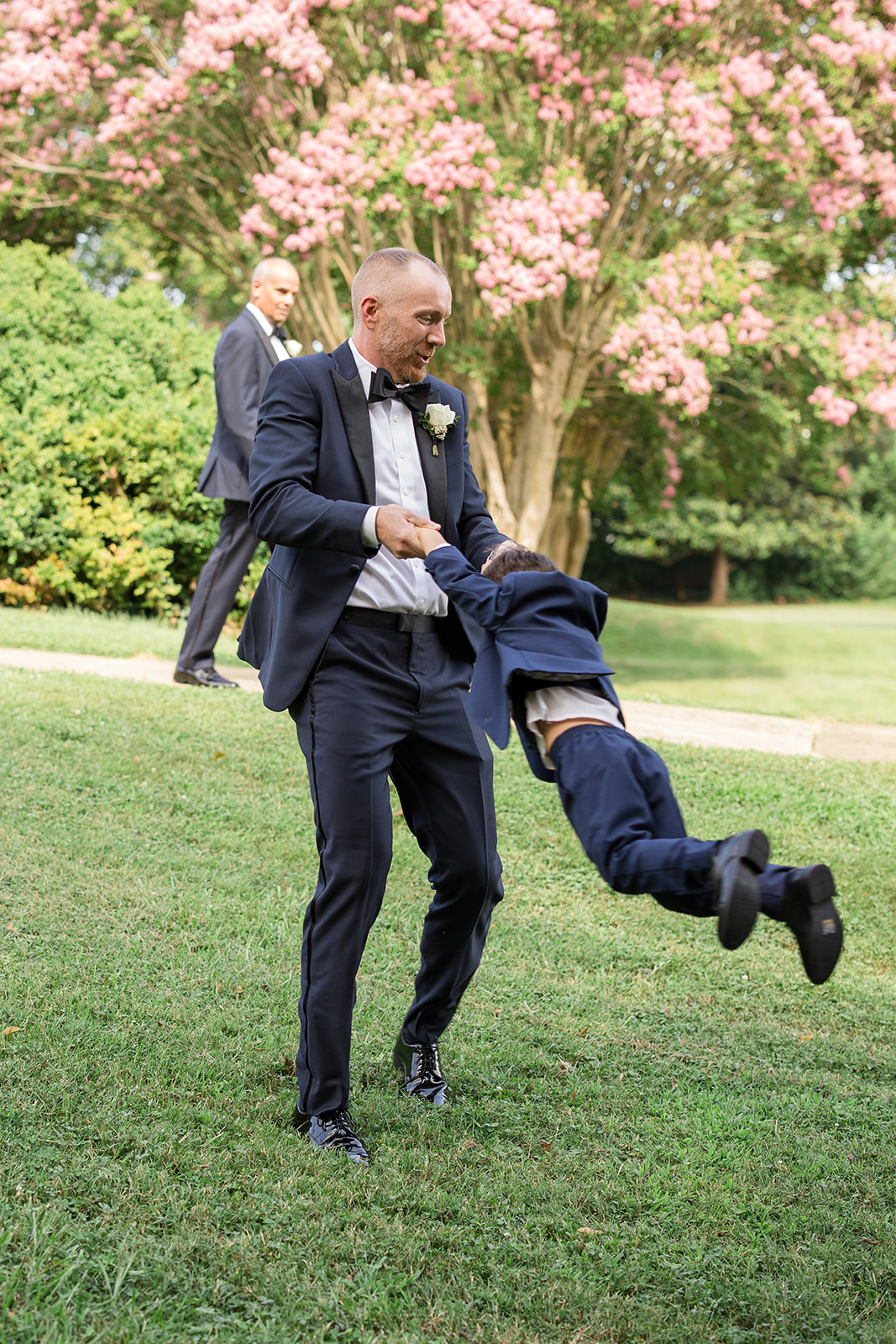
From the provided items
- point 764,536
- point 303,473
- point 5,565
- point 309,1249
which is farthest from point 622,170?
point 764,536

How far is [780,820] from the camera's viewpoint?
251 inches

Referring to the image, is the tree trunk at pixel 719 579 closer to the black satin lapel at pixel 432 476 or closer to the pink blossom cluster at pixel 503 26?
the pink blossom cluster at pixel 503 26

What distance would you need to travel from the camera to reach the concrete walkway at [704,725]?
7.79 m

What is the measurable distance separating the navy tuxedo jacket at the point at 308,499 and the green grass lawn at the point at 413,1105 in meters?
1.27

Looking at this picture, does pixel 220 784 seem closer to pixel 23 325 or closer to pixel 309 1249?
pixel 309 1249

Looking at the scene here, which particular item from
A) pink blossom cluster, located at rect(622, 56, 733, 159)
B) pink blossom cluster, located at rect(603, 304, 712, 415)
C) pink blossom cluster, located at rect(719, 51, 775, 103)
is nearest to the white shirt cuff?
pink blossom cluster, located at rect(603, 304, 712, 415)

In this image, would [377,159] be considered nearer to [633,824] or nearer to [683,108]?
[683,108]

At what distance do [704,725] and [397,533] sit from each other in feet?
18.6

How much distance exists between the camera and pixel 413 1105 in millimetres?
3635

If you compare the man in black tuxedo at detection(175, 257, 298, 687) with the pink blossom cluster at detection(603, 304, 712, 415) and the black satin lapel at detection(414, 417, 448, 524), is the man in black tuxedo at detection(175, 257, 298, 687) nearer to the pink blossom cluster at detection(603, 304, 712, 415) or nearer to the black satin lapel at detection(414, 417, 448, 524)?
the black satin lapel at detection(414, 417, 448, 524)

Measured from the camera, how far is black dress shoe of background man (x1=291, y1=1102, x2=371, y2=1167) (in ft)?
10.6

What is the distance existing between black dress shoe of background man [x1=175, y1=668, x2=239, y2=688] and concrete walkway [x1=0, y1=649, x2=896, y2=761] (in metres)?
0.09

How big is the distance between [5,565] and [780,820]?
766cm

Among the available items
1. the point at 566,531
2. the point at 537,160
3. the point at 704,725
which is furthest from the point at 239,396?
the point at 566,531
